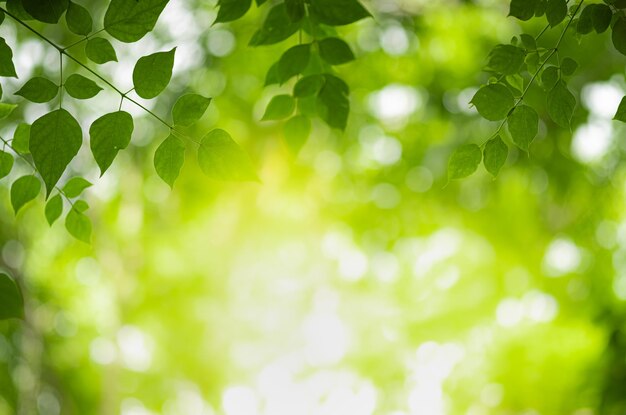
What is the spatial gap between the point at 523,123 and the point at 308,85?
39 cm

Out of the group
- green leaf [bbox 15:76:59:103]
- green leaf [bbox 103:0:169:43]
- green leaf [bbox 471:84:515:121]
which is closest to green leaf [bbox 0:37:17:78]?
green leaf [bbox 15:76:59:103]

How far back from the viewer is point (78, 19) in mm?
743


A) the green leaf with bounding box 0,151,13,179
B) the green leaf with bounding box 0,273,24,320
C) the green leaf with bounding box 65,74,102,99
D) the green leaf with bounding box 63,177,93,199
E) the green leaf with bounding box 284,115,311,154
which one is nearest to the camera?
the green leaf with bounding box 0,273,24,320

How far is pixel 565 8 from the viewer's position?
769 mm

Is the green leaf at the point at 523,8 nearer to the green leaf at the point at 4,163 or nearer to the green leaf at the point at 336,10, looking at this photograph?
the green leaf at the point at 336,10

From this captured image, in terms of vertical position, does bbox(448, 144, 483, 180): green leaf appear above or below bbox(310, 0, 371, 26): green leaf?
Result: below

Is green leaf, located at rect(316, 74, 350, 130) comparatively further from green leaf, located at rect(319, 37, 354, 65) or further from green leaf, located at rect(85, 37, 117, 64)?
green leaf, located at rect(85, 37, 117, 64)

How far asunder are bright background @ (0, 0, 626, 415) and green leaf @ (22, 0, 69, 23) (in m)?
3.07

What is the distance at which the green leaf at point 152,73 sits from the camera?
2.41 feet

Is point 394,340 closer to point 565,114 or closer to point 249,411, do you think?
point 249,411

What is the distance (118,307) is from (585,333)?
470cm

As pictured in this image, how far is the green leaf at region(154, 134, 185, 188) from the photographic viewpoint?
0.78 m

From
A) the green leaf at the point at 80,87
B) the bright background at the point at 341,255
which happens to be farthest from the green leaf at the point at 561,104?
the bright background at the point at 341,255

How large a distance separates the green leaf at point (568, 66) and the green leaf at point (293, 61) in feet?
1.33
